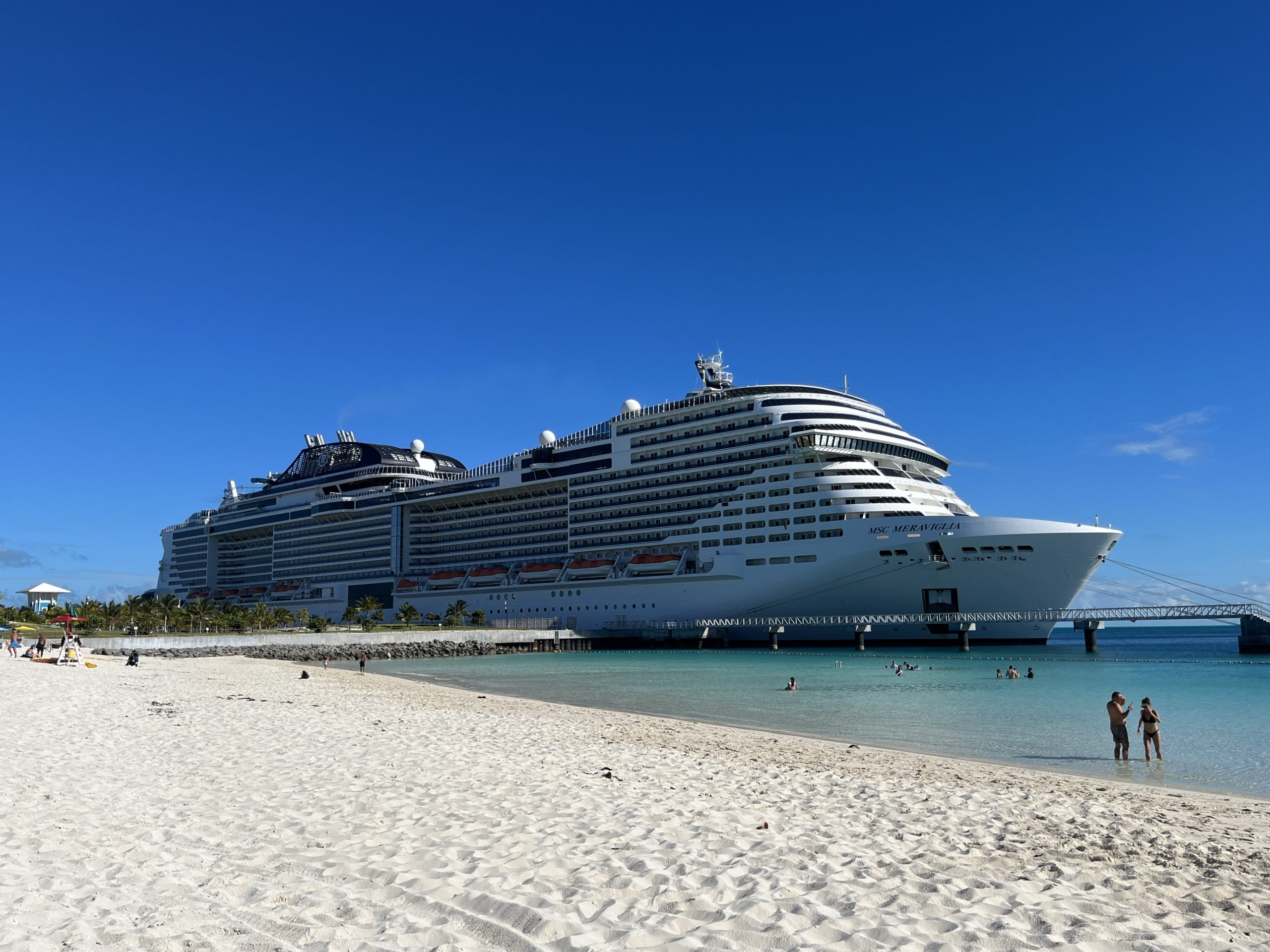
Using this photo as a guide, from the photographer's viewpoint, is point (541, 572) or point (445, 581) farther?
point (445, 581)

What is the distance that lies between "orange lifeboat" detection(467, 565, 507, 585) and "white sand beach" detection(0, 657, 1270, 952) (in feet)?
252

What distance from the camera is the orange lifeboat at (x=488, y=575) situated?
92.7 meters

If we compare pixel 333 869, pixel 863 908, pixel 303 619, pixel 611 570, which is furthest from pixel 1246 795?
pixel 303 619

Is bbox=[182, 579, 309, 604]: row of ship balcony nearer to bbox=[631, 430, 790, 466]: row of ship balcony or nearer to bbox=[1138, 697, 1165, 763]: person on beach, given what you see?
bbox=[631, 430, 790, 466]: row of ship balcony

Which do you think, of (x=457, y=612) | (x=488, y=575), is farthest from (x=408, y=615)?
(x=488, y=575)

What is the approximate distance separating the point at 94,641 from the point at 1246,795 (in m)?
72.8

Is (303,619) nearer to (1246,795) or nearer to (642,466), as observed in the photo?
(642,466)

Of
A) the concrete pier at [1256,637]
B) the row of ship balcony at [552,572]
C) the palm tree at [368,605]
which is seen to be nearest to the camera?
the concrete pier at [1256,637]

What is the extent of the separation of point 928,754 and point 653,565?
182 ft

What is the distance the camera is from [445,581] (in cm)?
9831

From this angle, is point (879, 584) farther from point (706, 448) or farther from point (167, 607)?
point (167, 607)

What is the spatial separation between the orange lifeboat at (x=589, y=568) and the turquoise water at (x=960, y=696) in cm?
1499

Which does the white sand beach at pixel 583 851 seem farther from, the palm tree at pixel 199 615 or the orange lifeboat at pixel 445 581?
the orange lifeboat at pixel 445 581

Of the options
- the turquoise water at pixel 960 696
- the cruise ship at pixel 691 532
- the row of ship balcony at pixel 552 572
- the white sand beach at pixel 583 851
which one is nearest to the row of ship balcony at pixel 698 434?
the cruise ship at pixel 691 532
